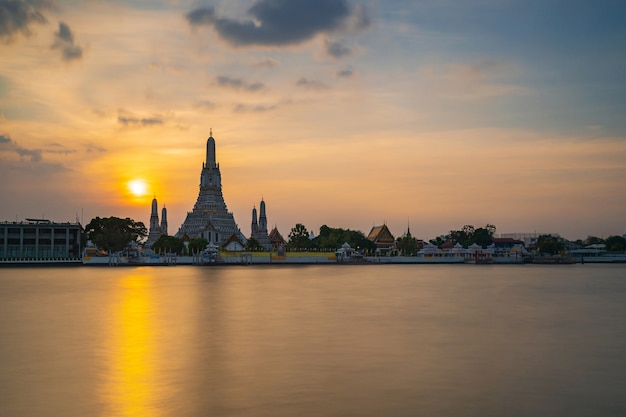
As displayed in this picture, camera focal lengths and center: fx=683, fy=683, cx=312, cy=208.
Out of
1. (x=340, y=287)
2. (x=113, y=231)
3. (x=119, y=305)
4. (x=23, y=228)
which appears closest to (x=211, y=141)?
(x=113, y=231)

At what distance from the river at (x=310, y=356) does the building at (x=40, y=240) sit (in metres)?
73.2

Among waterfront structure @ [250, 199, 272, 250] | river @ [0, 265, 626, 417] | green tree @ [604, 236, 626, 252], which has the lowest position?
river @ [0, 265, 626, 417]

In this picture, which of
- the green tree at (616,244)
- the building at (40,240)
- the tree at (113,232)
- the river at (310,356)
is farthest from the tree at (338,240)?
the river at (310,356)

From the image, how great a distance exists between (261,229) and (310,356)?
136 meters

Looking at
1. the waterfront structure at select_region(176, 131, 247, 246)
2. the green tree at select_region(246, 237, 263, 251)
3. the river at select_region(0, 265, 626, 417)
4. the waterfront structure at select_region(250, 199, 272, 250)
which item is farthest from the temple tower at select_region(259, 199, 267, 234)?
the river at select_region(0, 265, 626, 417)

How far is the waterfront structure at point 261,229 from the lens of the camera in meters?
159

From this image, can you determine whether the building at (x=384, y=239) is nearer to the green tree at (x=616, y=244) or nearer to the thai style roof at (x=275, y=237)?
the thai style roof at (x=275, y=237)

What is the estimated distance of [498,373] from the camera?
22.5 m

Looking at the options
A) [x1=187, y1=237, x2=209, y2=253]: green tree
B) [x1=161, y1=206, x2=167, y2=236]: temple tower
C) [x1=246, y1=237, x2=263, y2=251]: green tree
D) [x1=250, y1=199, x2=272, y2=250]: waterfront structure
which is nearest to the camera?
[x1=187, y1=237, x2=209, y2=253]: green tree

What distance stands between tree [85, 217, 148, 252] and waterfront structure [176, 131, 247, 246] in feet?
39.1

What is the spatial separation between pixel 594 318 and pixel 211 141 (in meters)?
123

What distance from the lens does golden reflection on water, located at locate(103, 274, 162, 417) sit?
18734 millimetres

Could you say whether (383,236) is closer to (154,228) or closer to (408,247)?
(408,247)

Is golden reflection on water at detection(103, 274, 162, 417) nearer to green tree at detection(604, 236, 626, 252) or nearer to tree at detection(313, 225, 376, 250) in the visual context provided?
tree at detection(313, 225, 376, 250)
